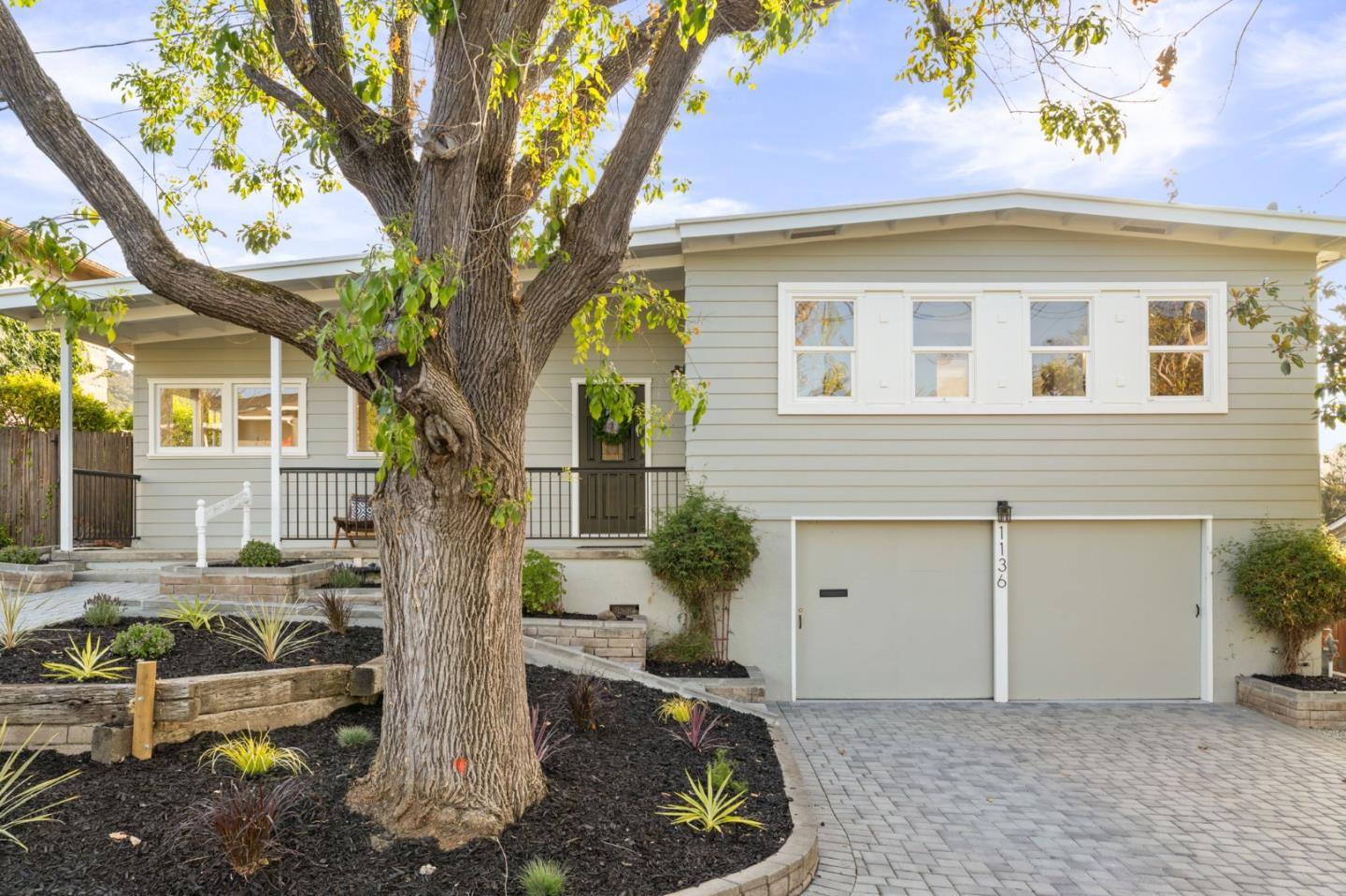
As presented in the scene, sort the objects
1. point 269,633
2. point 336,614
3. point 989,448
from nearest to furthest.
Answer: point 269,633 → point 336,614 → point 989,448

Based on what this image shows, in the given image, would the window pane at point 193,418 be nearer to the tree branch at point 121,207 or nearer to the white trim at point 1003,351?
the white trim at point 1003,351

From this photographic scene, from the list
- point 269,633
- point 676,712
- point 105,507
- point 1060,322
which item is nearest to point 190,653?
point 269,633

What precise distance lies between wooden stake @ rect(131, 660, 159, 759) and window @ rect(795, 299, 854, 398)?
6.77 meters

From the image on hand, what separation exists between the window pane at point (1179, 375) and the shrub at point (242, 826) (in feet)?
31.3

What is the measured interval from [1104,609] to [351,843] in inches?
333

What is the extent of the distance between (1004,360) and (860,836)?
605 cm

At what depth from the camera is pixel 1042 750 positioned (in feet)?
25.2

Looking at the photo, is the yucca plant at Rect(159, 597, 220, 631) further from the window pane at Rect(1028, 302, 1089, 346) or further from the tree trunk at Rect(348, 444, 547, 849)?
the window pane at Rect(1028, 302, 1089, 346)

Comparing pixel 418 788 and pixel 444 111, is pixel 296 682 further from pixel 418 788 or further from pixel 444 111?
pixel 444 111

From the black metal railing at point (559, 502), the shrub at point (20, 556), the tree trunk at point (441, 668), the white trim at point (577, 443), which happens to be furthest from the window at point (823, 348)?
the shrub at point (20, 556)

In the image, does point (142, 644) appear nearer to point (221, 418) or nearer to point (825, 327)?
point (221, 418)

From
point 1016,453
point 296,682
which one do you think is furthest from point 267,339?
point 1016,453

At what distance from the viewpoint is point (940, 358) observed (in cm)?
995

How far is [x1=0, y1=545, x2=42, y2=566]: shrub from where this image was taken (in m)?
9.92
